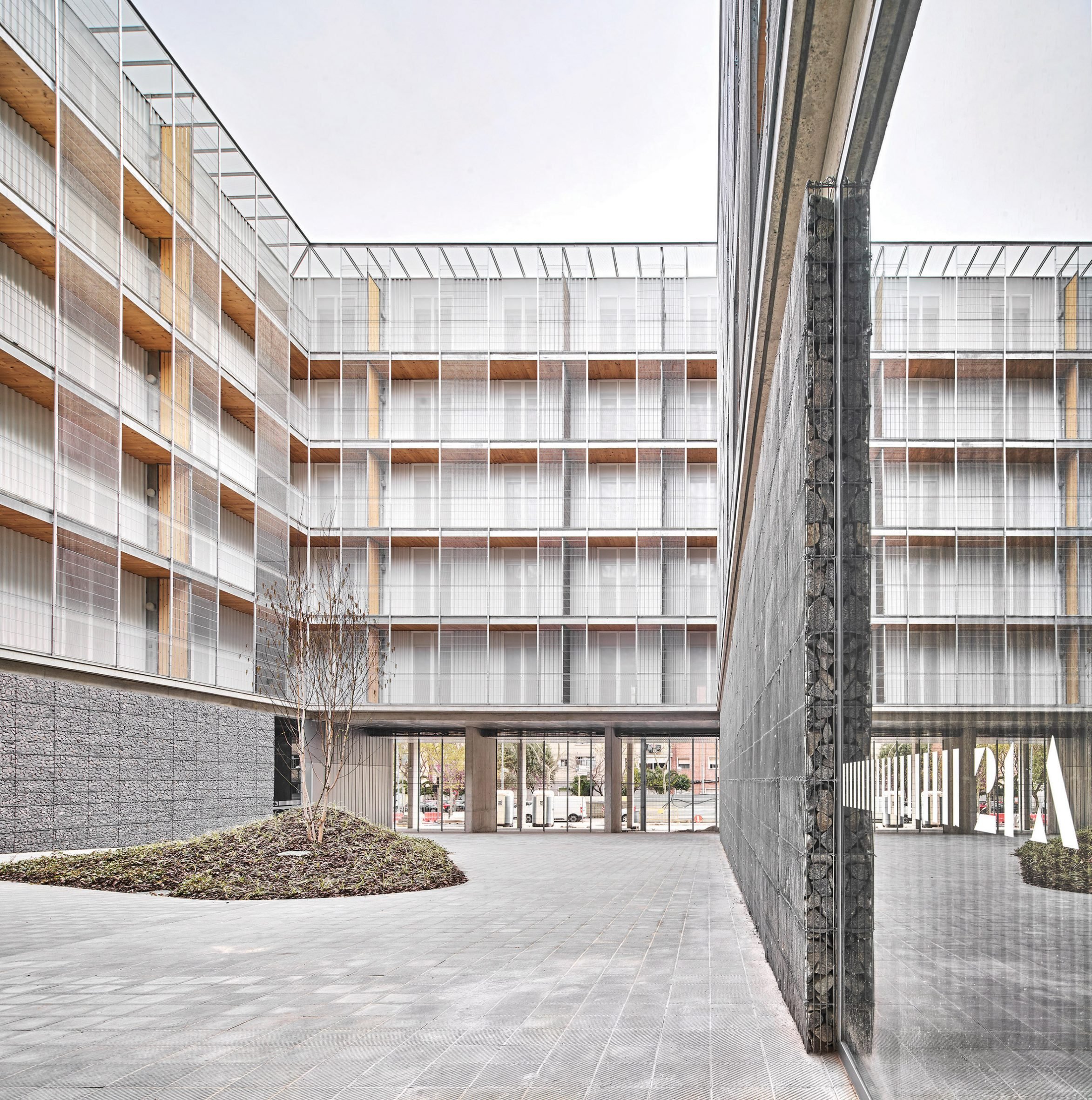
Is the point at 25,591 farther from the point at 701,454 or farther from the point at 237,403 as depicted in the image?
the point at 701,454

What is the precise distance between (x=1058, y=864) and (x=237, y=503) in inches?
1351

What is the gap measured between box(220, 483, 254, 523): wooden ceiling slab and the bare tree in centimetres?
226

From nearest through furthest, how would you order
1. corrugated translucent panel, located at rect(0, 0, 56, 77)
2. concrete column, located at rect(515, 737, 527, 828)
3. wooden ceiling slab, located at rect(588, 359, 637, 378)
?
corrugated translucent panel, located at rect(0, 0, 56, 77) → wooden ceiling slab, located at rect(588, 359, 637, 378) → concrete column, located at rect(515, 737, 527, 828)

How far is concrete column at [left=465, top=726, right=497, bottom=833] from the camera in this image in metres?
40.4

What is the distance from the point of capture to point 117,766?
2566 cm

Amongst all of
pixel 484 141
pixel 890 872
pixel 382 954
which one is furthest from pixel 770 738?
pixel 484 141

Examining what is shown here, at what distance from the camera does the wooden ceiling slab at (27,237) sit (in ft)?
75.0

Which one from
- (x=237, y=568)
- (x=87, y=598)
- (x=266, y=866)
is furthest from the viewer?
(x=237, y=568)

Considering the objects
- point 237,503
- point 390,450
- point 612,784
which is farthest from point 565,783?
point 237,503

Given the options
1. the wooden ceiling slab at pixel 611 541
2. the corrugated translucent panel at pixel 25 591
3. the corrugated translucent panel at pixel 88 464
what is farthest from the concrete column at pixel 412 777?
the corrugated translucent panel at pixel 25 591

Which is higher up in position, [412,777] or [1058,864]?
[1058,864]

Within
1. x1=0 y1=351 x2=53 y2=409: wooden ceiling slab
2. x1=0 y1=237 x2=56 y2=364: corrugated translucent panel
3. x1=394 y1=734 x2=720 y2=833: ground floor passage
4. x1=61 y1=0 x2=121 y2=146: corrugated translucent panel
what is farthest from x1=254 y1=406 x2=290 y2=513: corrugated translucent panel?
x1=0 y1=351 x2=53 y2=409: wooden ceiling slab

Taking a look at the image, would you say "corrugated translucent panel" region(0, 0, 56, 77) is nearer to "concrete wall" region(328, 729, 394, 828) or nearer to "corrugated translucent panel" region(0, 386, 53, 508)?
"corrugated translucent panel" region(0, 386, 53, 508)

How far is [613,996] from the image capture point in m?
7.32
